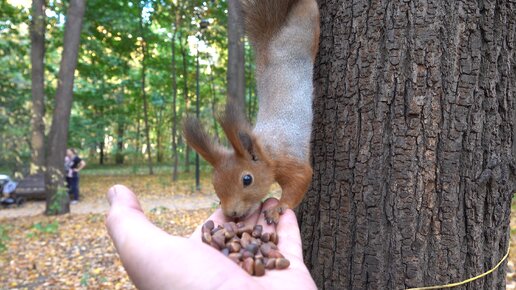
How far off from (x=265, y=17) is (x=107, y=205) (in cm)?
825

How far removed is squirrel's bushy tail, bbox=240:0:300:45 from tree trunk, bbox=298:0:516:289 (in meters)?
0.74

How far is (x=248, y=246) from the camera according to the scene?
1.63 meters

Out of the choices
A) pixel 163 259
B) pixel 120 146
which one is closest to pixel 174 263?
pixel 163 259

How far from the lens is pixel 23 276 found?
482 centimetres

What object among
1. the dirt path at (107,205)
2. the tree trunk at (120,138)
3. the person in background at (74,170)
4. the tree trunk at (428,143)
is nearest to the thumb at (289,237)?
the tree trunk at (428,143)

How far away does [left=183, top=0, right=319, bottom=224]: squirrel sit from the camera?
216 cm

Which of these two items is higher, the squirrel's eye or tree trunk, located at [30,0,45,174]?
tree trunk, located at [30,0,45,174]

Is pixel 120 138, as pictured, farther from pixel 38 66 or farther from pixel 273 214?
pixel 273 214

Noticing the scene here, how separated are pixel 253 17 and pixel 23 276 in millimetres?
4293

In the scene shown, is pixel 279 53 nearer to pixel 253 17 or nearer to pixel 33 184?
pixel 253 17

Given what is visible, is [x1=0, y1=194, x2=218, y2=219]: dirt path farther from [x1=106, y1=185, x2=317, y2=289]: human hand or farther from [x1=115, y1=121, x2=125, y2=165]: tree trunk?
[x1=115, y1=121, x2=125, y2=165]: tree trunk

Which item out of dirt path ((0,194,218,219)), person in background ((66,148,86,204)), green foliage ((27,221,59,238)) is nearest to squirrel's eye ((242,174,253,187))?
green foliage ((27,221,59,238))

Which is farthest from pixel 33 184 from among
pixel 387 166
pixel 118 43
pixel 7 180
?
pixel 387 166

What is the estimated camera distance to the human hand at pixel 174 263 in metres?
1.20
